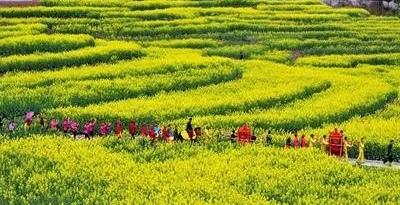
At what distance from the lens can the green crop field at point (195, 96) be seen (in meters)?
22.6

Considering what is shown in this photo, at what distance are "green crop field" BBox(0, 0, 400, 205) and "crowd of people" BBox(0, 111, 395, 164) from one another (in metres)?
0.47

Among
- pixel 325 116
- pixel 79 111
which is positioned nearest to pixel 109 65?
pixel 79 111

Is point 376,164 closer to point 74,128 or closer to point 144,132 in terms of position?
point 144,132

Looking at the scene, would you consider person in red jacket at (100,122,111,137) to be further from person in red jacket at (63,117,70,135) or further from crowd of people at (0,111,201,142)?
person in red jacket at (63,117,70,135)

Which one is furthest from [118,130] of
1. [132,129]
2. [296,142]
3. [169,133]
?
[296,142]

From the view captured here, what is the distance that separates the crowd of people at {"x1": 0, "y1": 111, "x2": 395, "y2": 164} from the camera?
1049 inches

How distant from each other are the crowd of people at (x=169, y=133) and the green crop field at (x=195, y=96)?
47cm

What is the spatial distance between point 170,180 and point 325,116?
11.0m

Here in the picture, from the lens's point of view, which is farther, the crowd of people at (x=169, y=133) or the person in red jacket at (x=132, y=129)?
the person in red jacket at (x=132, y=129)

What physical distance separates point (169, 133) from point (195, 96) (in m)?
7.10

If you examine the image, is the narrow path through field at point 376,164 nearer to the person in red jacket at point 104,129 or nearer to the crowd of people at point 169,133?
the crowd of people at point 169,133

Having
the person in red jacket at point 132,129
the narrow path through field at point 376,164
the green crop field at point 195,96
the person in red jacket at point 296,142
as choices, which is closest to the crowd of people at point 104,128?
the person in red jacket at point 132,129

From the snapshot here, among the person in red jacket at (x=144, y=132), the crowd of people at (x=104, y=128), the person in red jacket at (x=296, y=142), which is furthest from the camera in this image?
the person in red jacket at (x=144, y=132)

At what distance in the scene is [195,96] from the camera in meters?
35.6
